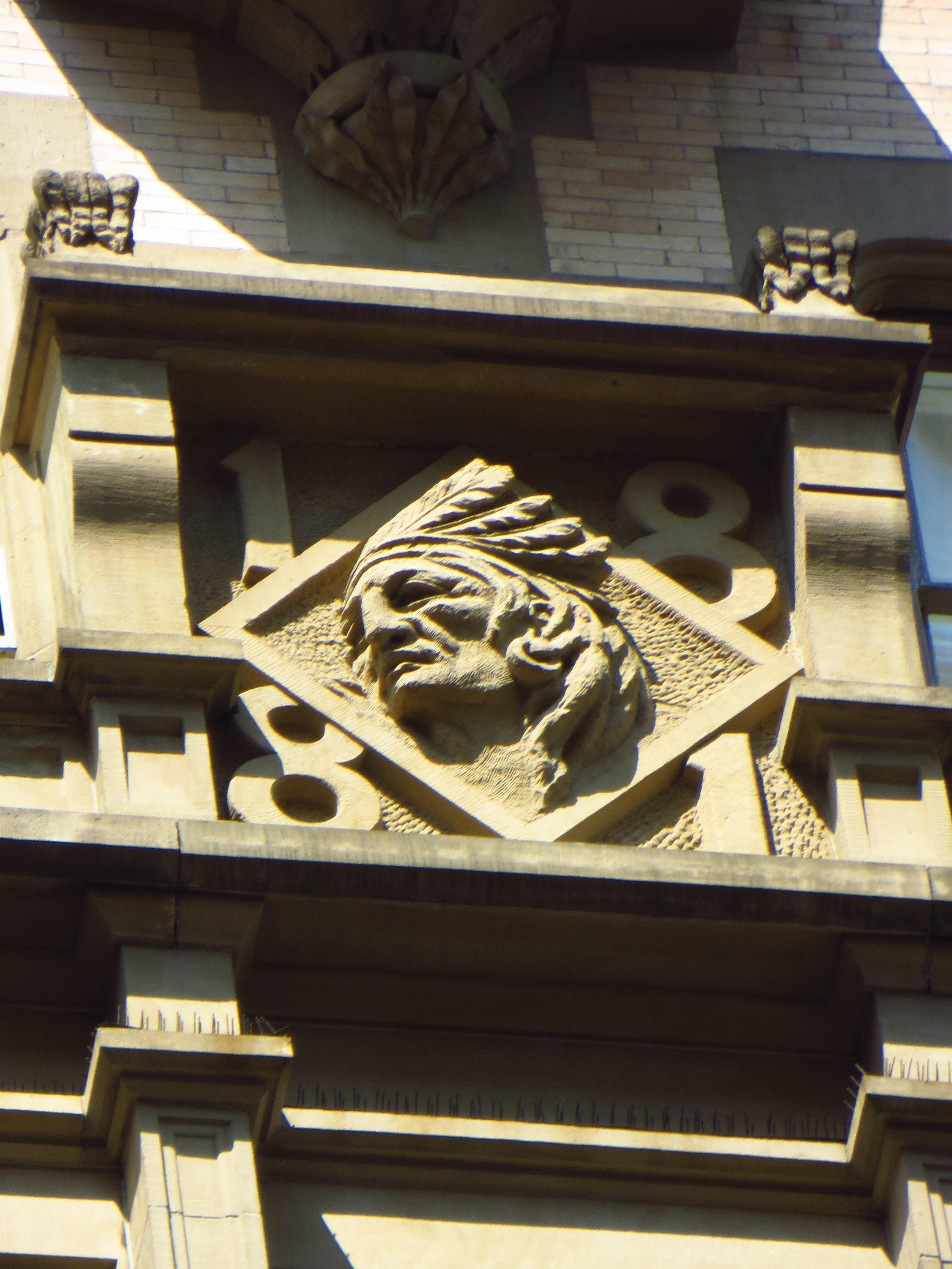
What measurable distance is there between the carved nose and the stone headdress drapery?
93mm

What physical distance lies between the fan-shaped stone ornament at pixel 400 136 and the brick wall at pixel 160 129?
219 millimetres

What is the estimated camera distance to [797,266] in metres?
8.24

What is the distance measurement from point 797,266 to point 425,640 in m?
1.89

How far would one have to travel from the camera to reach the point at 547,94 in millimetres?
9055

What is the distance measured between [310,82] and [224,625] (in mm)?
2258

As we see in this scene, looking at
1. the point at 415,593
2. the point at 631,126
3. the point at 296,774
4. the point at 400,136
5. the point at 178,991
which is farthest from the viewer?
the point at 631,126

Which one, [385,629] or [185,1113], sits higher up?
[385,629]

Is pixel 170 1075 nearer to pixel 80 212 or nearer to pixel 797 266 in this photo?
pixel 80 212

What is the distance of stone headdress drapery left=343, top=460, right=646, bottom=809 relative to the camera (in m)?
7.20

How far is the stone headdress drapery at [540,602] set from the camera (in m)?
7.20

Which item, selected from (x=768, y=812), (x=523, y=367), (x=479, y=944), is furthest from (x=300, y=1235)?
(x=523, y=367)

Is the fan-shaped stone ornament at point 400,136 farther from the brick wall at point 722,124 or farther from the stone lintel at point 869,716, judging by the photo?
the stone lintel at point 869,716

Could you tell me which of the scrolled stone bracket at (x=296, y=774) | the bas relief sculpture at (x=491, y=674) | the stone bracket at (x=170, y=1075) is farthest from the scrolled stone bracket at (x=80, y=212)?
the stone bracket at (x=170, y=1075)

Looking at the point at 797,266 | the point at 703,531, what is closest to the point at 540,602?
the point at 703,531
